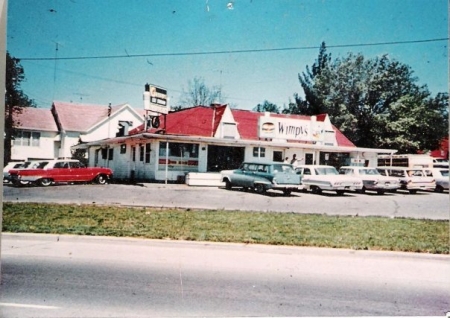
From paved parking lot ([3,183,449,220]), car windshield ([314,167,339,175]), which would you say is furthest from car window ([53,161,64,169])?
car windshield ([314,167,339,175])

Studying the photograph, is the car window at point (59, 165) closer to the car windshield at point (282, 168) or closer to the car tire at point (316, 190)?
the car windshield at point (282, 168)

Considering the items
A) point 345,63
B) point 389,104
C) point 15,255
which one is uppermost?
point 345,63

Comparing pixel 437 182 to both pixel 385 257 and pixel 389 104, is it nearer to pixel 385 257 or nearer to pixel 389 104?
pixel 389 104

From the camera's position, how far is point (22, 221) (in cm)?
652

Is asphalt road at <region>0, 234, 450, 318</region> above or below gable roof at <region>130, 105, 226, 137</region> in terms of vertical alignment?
below

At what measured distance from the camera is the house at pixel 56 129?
7.11 metres

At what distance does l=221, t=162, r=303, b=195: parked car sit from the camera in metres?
13.6

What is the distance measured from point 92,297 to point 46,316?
1.59 ft

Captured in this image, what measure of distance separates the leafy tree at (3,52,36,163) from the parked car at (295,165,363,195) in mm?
11315

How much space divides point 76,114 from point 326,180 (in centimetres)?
1003

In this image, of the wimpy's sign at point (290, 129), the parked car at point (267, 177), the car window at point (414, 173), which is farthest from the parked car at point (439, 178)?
the parked car at point (267, 177)

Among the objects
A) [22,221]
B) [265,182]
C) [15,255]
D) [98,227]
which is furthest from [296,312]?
[265,182]

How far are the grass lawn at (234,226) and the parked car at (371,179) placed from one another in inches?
250

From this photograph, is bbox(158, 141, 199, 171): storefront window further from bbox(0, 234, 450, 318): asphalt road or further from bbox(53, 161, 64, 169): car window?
bbox(0, 234, 450, 318): asphalt road
